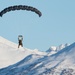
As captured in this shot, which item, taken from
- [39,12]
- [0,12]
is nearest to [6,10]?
[0,12]

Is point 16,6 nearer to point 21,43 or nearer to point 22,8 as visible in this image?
point 22,8

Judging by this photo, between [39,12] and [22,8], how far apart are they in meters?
4.02

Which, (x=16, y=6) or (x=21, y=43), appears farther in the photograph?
(x=21, y=43)

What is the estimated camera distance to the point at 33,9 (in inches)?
2554

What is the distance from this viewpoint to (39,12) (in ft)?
218

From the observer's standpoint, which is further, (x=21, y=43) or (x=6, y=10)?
(x=21, y=43)

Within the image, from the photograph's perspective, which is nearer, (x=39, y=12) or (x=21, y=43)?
(x=39, y=12)

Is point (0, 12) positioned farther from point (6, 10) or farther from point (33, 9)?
point (33, 9)

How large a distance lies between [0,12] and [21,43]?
29.1 feet

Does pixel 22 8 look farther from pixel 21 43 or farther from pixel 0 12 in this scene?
pixel 21 43

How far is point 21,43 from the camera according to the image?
7262cm

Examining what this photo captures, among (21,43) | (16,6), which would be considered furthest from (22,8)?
(21,43)

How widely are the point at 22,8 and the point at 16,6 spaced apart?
1203mm

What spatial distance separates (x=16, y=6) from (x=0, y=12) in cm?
408
